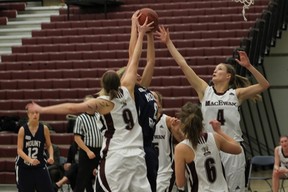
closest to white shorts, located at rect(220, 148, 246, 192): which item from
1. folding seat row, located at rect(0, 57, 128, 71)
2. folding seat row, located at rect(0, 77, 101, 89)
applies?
folding seat row, located at rect(0, 77, 101, 89)

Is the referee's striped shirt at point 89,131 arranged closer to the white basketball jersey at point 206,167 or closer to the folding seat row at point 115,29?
the white basketball jersey at point 206,167

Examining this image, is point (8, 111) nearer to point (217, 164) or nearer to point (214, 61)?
point (214, 61)

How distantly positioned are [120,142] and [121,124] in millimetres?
131

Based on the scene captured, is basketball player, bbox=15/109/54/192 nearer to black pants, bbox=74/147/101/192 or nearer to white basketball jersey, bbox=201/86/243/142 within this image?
black pants, bbox=74/147/101/192

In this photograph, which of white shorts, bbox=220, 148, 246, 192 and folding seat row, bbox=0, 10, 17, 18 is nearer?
white shorts, bbox=220, 148, 246, 192

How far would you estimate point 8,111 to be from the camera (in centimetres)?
1266

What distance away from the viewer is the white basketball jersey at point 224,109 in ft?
20.0

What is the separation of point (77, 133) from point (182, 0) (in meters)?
7.66

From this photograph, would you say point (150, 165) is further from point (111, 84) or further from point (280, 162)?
point (280, 162)

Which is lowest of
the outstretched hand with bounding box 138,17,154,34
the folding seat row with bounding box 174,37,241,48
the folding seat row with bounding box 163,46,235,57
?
the folding seat row with bounding box 163,46,235,57

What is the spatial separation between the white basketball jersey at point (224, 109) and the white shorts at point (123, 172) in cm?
130

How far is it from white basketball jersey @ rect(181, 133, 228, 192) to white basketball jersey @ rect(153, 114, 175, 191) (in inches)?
83.0

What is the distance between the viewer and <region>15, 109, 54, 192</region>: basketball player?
786 centimetres

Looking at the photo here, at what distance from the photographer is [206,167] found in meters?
4.85
